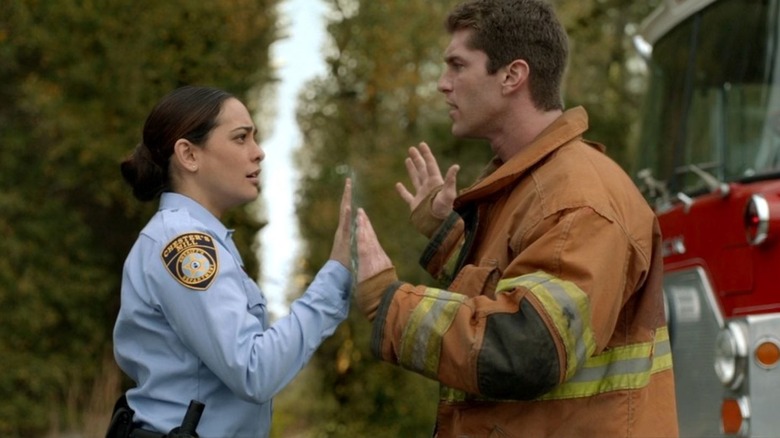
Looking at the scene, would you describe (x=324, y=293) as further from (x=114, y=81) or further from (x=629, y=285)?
(x=114, y=81)

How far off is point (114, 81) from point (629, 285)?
25.0 ft

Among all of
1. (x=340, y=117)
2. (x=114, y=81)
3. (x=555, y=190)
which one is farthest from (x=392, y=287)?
(x=340, y=117)

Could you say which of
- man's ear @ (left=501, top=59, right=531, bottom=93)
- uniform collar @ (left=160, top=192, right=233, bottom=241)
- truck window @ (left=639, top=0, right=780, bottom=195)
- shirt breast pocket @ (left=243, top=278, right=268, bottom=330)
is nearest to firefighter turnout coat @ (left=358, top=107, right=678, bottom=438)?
man's ear @ (left=501, top=59, right=531, bottom=93)

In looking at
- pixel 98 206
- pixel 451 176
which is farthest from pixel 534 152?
pixel 98 206

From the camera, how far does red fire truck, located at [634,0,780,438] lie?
4.54m

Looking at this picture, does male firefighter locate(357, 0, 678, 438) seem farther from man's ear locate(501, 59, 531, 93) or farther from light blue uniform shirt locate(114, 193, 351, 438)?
light blue uniform shirt locate(114, 193, 351, 438)

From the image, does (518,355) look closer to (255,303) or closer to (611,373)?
(611,373)

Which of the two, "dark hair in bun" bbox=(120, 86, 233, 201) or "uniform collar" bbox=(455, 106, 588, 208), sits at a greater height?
"dark hair in bun" bbox=(120, 86, 233, 201)

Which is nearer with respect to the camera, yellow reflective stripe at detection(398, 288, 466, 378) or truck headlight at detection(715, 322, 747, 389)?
yellow reflective stripe at detection(398, 288, 466, 378)

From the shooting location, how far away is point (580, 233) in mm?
2957

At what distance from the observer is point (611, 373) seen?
3129 millimetres

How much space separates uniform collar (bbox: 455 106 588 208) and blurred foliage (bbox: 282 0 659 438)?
663cm

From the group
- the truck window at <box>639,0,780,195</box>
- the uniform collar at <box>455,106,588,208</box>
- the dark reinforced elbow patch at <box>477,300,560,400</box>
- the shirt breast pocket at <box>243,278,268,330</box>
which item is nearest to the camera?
the dark reinforced elbow patch at <box>477,300,560,400</box>

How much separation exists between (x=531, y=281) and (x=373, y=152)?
36.3 feet
